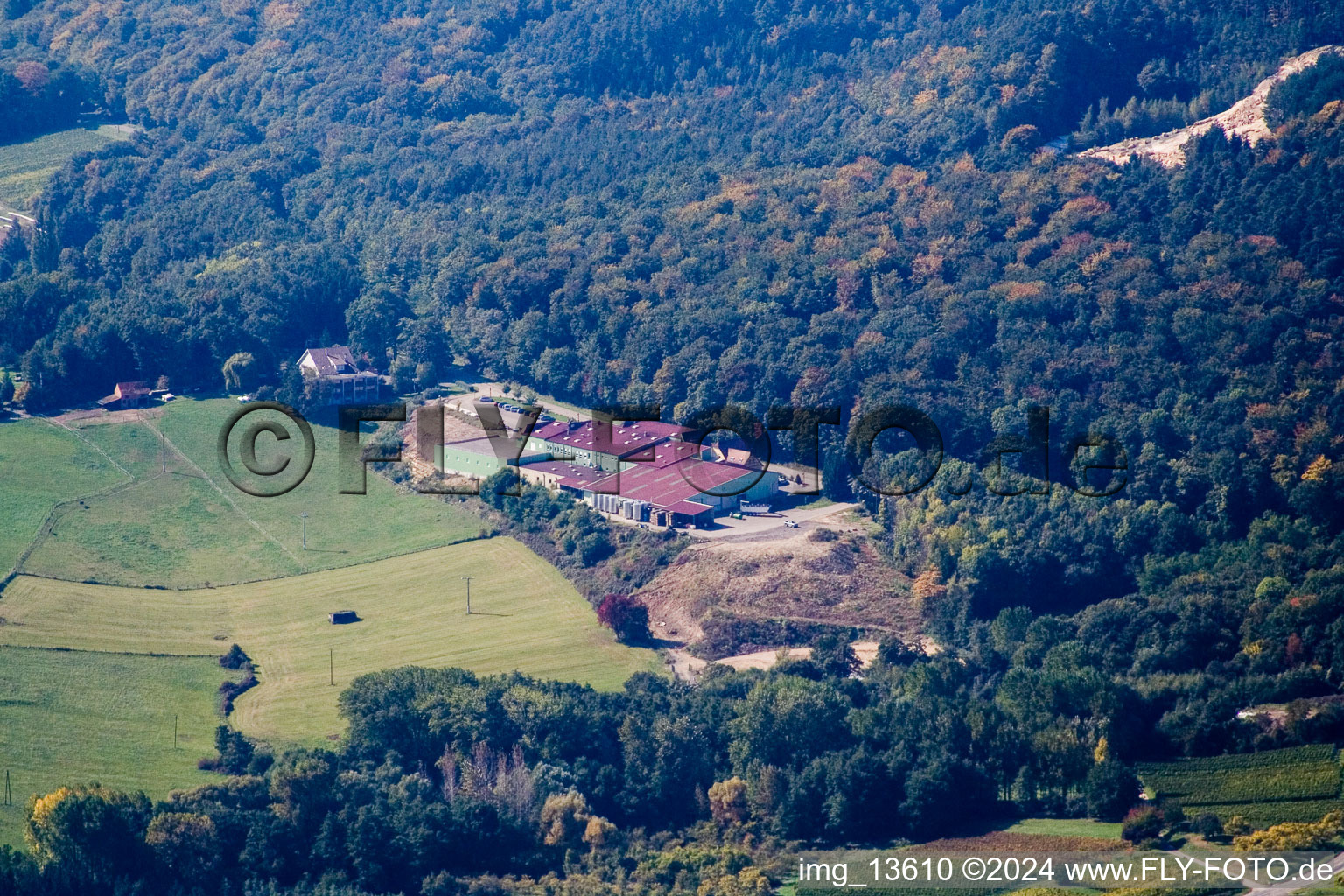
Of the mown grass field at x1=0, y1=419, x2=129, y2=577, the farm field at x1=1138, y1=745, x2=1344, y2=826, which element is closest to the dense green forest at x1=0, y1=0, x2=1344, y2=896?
the farm field at x1=1138, y1=745, x2=1344, y2=826

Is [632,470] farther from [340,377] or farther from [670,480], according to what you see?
[340,377]

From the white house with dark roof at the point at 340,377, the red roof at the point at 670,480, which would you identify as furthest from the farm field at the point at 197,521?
the red roof at the point at 670,480

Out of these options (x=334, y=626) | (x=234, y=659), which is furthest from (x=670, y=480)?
(x=234, y=659)

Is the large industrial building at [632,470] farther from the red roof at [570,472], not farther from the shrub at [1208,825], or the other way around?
the shrub at [1208,825]

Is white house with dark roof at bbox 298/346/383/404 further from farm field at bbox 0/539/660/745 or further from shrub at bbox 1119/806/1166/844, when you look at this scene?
shrub at bbox 1119/806/1166/844

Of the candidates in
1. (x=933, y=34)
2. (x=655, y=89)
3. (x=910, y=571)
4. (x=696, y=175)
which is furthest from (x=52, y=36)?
(x=910, y=571)

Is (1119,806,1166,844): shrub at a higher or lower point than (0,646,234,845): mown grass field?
lower
